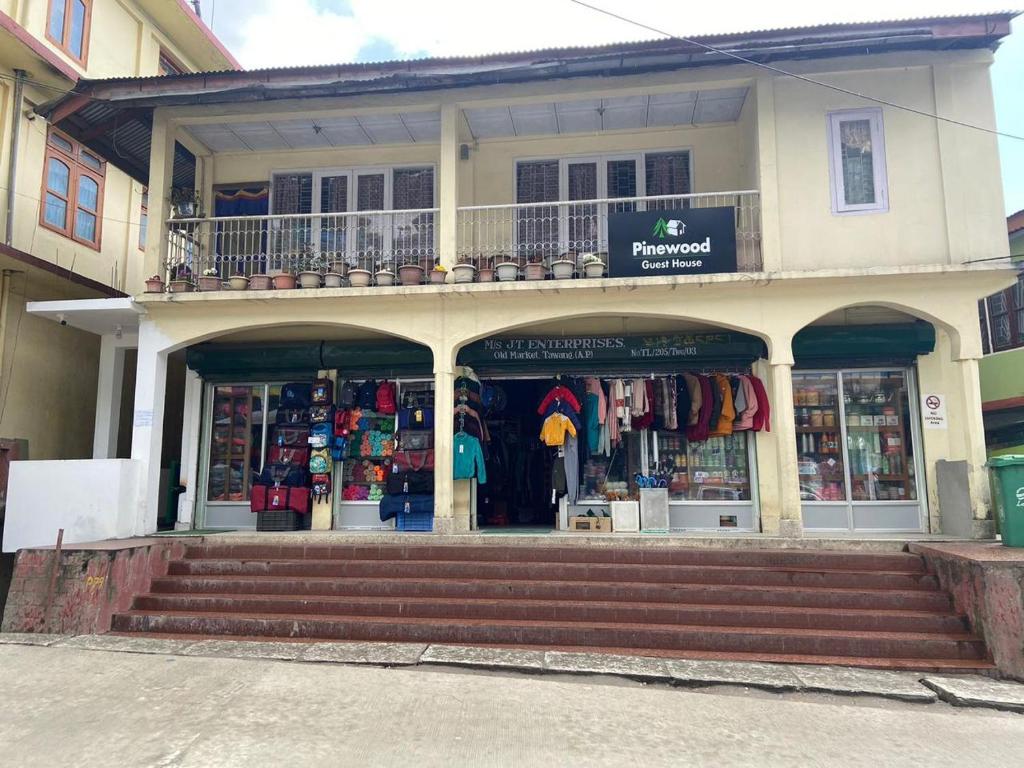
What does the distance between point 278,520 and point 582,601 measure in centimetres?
539

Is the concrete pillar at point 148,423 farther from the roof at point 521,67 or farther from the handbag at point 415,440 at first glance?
the handbag at point 415,440

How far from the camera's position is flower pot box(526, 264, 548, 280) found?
9.14 m

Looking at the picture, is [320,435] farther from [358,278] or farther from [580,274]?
[580,274]

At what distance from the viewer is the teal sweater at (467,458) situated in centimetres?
977

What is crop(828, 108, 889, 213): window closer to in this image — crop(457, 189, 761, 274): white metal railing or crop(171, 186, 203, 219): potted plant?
crop(457, 189, 761, 274): white metal railing

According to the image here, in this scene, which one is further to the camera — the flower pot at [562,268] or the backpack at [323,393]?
the backpack at [323,393]

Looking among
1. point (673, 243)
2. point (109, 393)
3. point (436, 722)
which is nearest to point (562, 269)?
point (673, 243)

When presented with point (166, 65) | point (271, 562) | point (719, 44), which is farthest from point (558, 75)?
point (166, 65)

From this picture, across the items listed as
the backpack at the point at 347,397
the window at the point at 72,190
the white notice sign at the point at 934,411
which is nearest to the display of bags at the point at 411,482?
the backpack at the point at 347,397

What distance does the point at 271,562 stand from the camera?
8.00 metres

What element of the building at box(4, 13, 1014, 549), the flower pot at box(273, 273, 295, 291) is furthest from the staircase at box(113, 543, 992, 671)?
the flower pot at box(273, 273, 295, 291)

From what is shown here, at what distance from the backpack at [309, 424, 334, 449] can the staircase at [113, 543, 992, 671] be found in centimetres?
242

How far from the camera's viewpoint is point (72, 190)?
12289 mm

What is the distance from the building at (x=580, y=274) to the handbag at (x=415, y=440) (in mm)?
47
